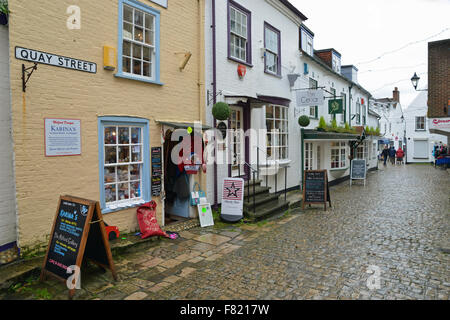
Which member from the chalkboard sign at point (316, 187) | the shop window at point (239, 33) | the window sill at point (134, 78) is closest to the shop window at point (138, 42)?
the window sill at point (134, 78)

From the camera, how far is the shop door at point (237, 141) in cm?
962

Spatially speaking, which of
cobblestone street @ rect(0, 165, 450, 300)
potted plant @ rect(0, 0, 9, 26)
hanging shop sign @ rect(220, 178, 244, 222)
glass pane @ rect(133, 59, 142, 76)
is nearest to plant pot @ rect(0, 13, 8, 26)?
potted plant @ rect(0, 0, 9, 26)

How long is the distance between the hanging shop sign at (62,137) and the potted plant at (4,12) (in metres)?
1.51

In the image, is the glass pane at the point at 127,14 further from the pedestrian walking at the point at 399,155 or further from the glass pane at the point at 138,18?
the pedestrian walking at the point at 399,155

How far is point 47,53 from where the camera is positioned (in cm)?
505

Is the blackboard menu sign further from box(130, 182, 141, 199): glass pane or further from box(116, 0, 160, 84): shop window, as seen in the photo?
box(116, 0, 160, 84): shop window

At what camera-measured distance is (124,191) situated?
6523 millimetres

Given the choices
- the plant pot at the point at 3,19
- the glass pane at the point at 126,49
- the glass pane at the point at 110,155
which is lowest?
the glass pane at the point at 110,155

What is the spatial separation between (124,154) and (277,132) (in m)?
6.45

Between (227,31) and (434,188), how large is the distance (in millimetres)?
11743

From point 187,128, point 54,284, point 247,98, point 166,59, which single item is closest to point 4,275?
point 54,284

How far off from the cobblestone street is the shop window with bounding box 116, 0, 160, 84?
3.66 meters

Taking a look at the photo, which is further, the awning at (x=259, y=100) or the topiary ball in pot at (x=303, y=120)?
the topiary ball in pot at (x=303, y=120)

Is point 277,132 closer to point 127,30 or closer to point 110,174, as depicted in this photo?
point 127,30
